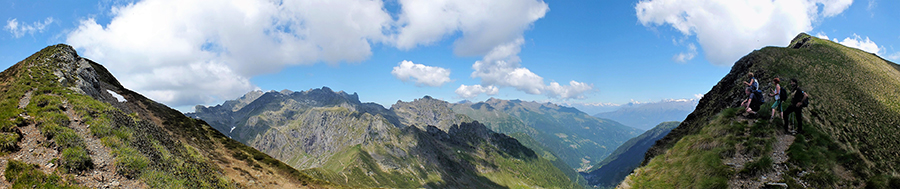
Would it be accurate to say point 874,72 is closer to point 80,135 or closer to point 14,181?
point 14,181

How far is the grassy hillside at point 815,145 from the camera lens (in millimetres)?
17453

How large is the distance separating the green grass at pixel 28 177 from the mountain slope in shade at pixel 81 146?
0.04 meters

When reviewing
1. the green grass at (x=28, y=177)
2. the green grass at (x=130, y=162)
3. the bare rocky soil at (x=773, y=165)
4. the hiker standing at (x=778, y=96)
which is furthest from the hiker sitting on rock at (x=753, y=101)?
the green grass at (x=130, y=162)

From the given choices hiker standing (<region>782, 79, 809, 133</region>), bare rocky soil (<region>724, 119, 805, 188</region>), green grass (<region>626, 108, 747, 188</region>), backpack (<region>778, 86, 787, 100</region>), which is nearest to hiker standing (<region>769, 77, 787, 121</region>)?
backpack (<region>778, 86, 787, 100</region>)

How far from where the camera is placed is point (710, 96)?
62594mm

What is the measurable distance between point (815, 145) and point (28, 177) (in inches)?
2049

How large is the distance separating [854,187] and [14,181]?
162 feet

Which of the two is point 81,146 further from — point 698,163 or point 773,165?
point 773,165

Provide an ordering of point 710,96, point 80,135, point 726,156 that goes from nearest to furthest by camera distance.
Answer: point 726,156 → point 80,135 → point 710,96

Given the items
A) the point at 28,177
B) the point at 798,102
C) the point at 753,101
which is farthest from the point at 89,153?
the point at 753,101

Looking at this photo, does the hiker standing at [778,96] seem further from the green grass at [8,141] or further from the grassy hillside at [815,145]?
the green grass at [8,141]

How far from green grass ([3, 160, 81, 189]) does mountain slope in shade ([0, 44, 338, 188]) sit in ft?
0.13

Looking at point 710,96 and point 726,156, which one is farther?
point 710,96

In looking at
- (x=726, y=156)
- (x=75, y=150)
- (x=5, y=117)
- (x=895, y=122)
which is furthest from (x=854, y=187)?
(x=5, y=117)
